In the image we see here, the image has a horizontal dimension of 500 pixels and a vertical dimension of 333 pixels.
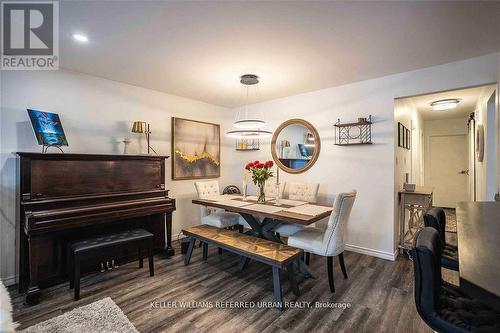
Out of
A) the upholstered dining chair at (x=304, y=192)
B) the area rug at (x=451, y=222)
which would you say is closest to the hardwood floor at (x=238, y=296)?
the upholstered dining chair at (x=304, y=192)

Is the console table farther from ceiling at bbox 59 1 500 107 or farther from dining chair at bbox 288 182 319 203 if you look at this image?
ceiling at bbox 59 1 500 107

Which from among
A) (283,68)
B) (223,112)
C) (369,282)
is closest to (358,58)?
(283,68)

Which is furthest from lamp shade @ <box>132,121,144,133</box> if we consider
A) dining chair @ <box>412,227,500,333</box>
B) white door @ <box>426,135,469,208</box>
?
white door @ <box>426,135,469,208</box>

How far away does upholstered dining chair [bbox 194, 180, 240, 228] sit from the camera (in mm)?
3379

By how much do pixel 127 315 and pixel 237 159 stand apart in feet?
11.3

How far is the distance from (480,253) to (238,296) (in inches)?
77.0

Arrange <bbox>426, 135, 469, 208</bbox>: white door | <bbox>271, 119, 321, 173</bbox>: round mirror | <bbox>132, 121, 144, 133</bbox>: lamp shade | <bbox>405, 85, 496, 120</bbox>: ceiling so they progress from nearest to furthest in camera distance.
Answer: <bbox>132, 121, 144, 133</bbox>: lamp shade
<bbox>405, 85, 496, 120</bbox>: ceiling
<bbox>271, 119, 321, 173</bbox>: round mirror
<bbox>426, 135, 469, 208</bbox>: white door

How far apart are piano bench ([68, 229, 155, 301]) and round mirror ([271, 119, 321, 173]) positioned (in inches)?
103

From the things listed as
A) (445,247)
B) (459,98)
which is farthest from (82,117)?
(459,98)

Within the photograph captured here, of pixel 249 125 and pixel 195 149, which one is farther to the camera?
pixel 195 149

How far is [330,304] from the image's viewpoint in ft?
7.07

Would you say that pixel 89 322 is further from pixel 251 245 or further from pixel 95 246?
pixel 251 245

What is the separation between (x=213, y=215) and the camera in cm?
351

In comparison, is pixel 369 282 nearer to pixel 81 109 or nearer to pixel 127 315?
pixel 127 315
